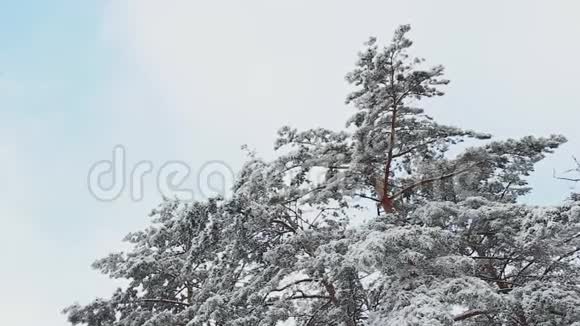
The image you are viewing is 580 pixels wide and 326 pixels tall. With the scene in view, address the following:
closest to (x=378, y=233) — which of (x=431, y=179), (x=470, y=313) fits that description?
(x=470, y=313)

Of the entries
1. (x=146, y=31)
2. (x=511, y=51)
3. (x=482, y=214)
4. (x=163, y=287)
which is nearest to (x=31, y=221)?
(x=146, y=31)

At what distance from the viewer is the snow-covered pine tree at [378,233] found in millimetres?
6922

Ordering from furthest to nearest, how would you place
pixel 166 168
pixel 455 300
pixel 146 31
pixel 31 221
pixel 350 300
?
pixel 146 31 < pixel 31 221 < pixel 166 168 < pixel 350 300 < pixel 455 300

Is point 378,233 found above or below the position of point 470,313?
above

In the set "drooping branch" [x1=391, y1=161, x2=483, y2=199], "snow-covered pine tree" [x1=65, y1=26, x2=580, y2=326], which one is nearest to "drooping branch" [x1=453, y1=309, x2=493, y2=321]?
"snow-covered pine tree" [x1=65, y1=26, x2=580, y2=326]

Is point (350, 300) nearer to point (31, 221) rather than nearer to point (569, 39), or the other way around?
point (31, 221)

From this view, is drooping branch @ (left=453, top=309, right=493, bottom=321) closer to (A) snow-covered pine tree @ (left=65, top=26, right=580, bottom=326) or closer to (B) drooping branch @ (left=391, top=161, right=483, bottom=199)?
(A) snow-covered pine tree @ (left=65, top=26, right=580, bottom=326)

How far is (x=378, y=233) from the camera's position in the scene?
6867mm

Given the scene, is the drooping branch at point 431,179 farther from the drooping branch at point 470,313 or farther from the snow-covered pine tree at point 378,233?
the drooping branch at point 470,313

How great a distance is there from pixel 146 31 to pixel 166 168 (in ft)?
77.9

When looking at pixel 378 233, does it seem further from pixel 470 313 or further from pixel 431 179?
pixel 431 179

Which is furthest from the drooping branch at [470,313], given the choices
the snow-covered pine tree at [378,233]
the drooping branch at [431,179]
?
the drooping branch at [431,179]

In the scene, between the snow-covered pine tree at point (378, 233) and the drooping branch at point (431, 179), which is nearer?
the snow-covered pine tree at point (378, 233)

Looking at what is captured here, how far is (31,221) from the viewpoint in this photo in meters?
25.5
